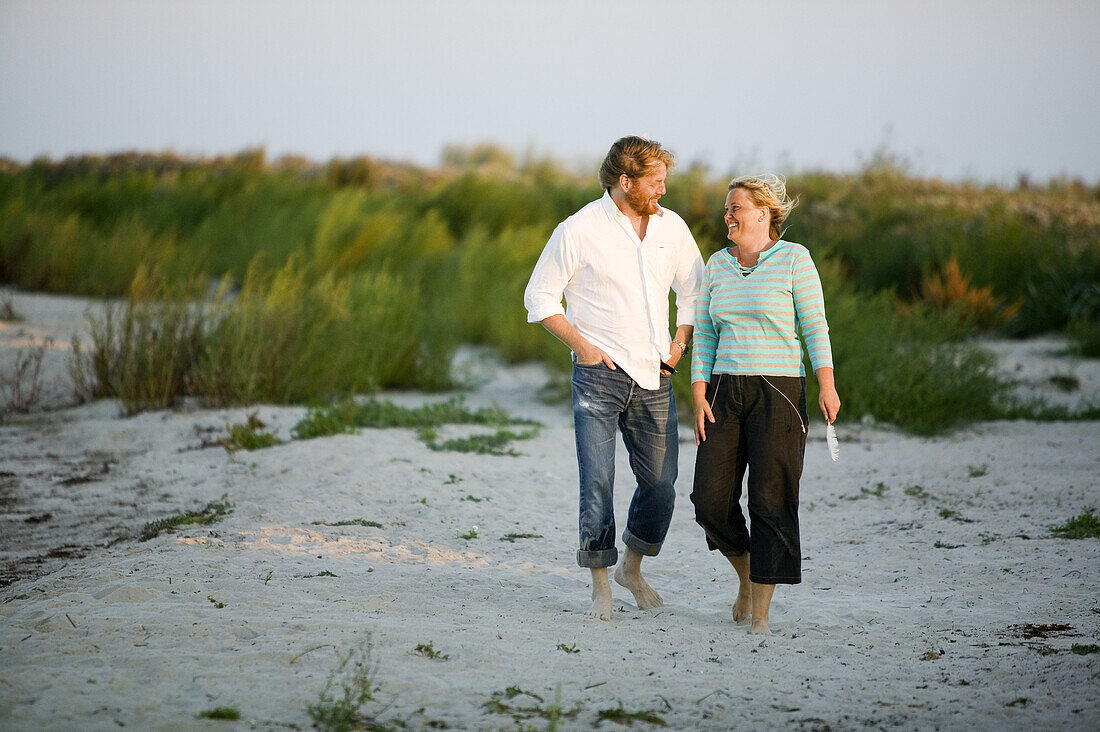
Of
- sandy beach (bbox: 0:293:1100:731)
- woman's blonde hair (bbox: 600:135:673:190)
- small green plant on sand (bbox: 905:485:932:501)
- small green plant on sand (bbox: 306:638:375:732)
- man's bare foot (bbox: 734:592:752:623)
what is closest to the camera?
small green plant on sand (bbox: 306:638:375:732)

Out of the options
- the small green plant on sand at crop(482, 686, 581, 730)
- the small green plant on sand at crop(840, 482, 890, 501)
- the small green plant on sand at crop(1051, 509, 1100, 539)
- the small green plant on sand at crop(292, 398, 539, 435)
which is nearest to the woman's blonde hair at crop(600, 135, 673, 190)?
the small green plant on sand at crop(482, 686, 581, 730)

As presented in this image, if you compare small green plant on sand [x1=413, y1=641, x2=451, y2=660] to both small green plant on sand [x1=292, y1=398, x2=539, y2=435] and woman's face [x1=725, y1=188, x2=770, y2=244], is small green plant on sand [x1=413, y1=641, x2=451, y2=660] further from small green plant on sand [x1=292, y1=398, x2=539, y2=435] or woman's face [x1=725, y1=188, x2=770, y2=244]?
small green plant on sand [x1=292, y1=398, x2=539, y2=435]

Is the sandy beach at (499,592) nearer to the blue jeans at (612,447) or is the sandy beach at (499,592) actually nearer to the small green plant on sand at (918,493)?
the small green plant on sand at (918,493)

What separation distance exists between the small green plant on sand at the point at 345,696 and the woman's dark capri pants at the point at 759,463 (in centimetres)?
133

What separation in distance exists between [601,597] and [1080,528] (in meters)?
2.75

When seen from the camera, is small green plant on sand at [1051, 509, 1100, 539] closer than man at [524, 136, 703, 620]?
No

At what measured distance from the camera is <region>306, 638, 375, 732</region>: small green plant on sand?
2793mm

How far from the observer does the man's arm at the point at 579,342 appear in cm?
383

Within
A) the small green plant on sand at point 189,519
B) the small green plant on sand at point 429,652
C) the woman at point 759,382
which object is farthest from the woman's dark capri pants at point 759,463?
the small green plant on sand at point 189,519

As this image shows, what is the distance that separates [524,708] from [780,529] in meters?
1.20

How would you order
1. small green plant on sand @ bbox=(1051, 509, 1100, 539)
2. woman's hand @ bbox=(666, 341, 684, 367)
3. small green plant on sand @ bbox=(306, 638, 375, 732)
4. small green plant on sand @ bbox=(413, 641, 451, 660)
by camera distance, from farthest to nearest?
small green plant on sand @ bbox=(1051, 509, 1100, 539) → woman's hand @ bbox=(666, 341, 684, 367) → small green plant on sand @ bbox=(413, 641, 451, 660) → small green plant on sand @ bbox=(306, 638, 375, 732)

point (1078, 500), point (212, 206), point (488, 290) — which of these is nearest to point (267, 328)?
point (488, 290)

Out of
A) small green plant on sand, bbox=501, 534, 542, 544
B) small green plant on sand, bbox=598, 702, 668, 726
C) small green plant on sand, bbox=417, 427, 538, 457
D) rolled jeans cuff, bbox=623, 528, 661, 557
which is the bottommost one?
small green plant on sand, bbox=501, 534, 542, 544

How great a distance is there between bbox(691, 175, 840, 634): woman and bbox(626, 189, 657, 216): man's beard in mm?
284
